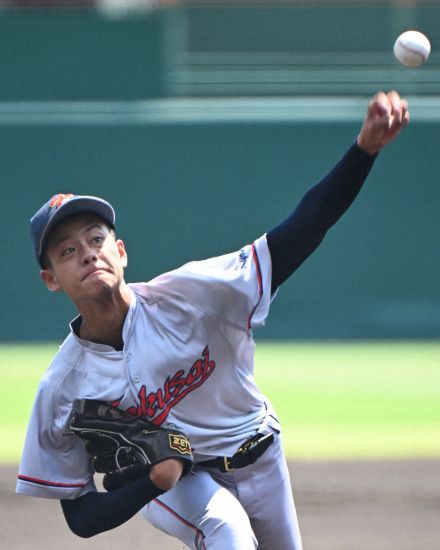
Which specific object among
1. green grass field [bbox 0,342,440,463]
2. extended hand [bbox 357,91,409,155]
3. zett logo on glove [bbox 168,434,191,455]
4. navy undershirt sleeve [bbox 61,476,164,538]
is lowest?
green grass field [bbox 0,342,440,463]

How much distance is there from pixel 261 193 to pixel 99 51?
1.88m

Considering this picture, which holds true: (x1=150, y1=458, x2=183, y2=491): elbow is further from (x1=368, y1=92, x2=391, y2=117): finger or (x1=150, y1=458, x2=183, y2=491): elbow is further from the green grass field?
the green grass field

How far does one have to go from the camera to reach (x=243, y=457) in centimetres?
364

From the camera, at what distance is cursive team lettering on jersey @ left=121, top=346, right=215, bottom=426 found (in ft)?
11.5

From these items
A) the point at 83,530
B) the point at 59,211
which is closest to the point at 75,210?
the point at 59,211

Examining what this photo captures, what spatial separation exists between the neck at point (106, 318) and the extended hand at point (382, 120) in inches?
36.5

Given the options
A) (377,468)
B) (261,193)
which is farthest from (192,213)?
(377,468)

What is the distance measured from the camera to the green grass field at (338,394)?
6.79 metres

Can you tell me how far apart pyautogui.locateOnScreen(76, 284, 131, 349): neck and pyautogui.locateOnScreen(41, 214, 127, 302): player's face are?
0.16ft

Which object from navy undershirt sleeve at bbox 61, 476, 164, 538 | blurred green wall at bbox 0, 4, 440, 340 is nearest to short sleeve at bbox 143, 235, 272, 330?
navy undershirt sleeve at bbox 61, 476, 164, 538

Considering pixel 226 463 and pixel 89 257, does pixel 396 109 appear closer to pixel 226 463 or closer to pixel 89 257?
pixel 89 257

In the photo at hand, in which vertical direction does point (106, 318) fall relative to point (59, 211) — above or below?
below

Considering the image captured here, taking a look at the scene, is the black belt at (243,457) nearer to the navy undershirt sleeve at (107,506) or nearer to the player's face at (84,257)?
the navy undershirt sleeve at (107,506)

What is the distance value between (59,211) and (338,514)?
2586 mm
